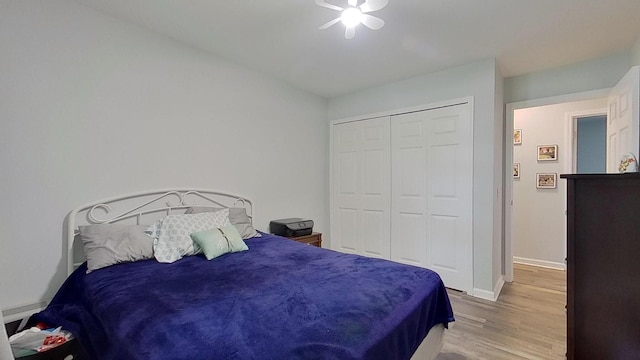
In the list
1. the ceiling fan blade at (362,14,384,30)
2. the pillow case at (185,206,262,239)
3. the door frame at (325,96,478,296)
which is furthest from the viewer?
Answer: the door frame at (325,96,478,296)

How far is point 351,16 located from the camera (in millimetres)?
2039

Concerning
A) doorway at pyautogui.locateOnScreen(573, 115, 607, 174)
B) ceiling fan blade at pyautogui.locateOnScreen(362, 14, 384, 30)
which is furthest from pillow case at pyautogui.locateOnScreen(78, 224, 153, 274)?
doorway at pyautogui.locateOnScreen(573, 115, 607, 174)

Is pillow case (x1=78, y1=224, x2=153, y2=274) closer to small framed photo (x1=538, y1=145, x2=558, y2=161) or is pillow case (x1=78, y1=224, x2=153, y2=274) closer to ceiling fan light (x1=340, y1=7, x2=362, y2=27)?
ceiling fan light (x1=340, y1=7, x2=362, y2=27)

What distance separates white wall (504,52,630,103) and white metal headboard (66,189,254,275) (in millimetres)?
3613

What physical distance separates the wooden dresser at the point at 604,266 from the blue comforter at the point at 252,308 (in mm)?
696

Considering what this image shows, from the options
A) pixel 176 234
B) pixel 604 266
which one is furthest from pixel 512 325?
pixel 176 234

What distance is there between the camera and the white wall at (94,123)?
6.21ft

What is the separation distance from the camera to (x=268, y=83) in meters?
3.53

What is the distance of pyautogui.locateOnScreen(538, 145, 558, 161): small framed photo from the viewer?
3.99 meters

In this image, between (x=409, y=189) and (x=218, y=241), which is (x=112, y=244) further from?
(x=409, y=189)

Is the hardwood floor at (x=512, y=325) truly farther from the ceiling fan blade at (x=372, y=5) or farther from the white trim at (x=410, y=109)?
the ceiling fan blade at (x=372, y=5)

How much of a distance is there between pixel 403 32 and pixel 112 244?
2846 mm

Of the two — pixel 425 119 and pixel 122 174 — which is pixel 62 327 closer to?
pixel 122 174

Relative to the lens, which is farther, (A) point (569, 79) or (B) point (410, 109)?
(B) point (410, 109)
